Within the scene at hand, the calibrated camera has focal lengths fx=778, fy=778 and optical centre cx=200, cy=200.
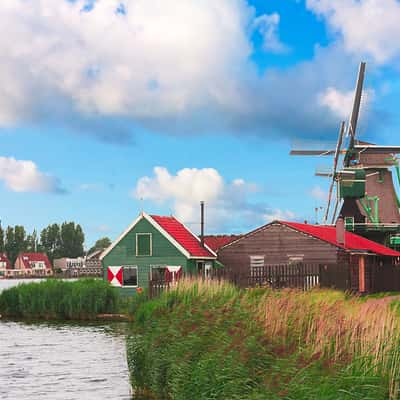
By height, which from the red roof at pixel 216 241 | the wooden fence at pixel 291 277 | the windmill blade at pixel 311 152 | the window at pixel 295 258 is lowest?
the wooden fence at pixel 291 277

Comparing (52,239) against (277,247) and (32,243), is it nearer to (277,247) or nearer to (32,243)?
(32,243)

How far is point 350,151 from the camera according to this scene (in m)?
57.0

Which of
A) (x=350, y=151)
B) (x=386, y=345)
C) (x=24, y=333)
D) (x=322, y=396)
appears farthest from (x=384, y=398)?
(x=350, y=151)

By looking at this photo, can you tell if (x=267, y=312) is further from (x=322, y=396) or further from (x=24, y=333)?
(x=24, y=333)

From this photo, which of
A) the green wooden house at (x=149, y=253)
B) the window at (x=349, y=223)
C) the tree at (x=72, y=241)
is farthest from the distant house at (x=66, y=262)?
the green wooden house at (x=149, y=253)

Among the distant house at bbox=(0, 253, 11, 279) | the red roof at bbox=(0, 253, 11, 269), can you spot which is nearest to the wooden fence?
the distant house at bbox=(0, 253, 11, 279)

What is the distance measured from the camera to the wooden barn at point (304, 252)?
40.3 meters

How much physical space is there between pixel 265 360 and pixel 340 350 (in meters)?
1.18

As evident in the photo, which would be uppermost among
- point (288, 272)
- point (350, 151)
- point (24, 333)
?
point (350, 151)

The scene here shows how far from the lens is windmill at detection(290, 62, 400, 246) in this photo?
173ft

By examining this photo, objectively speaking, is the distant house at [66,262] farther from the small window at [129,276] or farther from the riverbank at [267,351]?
the riverbank at [267,351]

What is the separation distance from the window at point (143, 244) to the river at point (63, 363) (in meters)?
9.63

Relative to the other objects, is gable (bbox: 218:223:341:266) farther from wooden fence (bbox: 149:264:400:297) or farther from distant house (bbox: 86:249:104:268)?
distant house (bbox: 86:249:104:268)

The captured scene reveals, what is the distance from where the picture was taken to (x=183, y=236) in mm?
43062
